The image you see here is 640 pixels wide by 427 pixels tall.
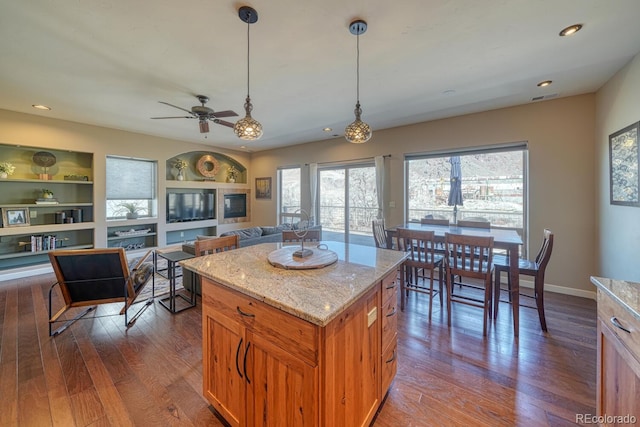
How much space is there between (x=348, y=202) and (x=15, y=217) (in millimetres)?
6071

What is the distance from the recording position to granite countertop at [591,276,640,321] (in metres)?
1.06

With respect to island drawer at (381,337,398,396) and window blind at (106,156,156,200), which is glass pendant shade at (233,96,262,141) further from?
window blind at (106,156,156,200)

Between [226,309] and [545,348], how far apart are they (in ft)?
9.26

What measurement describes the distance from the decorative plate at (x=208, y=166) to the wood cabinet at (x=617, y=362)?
7388mm

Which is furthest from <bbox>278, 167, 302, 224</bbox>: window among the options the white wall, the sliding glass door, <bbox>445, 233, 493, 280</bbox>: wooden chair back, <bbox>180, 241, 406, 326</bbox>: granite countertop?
the white wall

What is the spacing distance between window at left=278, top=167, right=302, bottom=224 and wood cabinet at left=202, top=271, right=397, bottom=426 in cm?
526

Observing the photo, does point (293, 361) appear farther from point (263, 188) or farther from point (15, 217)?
point (263, 188)

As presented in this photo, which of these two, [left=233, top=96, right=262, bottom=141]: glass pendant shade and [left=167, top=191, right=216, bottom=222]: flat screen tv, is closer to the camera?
[left=233, top=96, right=262, bottom=141]: glass pendant shade

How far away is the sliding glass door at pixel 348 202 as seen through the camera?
18.3 ft

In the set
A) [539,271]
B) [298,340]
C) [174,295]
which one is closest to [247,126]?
[298,340]

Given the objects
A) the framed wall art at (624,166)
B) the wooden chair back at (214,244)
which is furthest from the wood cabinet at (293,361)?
the framed wall art at (624,166)

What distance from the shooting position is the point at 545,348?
2.28m

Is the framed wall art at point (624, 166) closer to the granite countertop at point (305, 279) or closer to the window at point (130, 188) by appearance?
the granite countertop at point (305, 279)

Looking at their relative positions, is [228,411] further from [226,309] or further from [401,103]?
[401,103]
